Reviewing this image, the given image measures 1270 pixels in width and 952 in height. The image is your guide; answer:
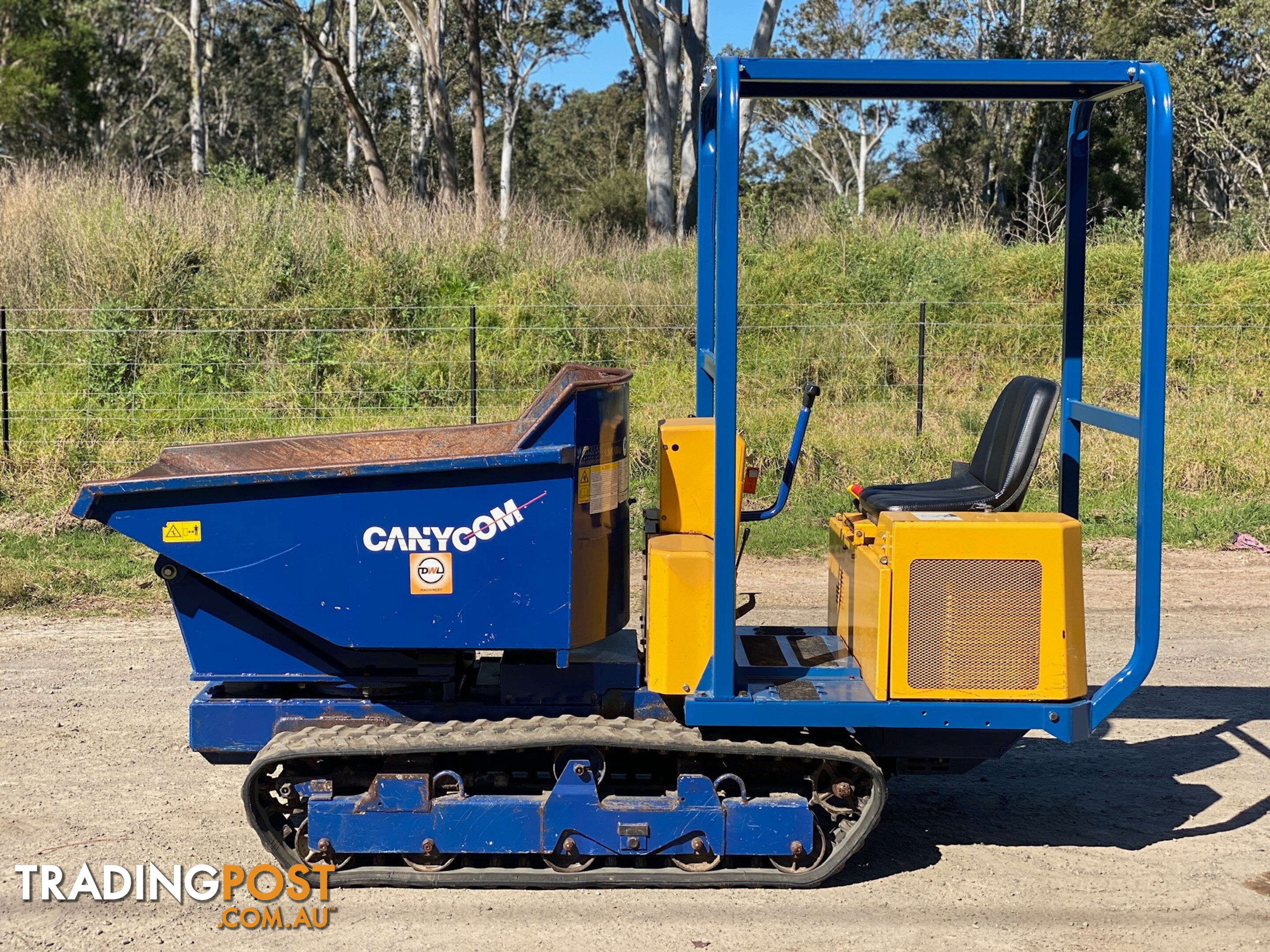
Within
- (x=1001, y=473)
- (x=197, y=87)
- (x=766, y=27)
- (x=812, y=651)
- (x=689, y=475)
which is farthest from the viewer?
(x=197, y=87)

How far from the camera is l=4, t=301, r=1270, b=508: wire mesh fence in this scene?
12.6 m

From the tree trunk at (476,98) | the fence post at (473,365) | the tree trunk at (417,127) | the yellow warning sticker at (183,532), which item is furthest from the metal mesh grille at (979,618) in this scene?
the tree trunk at (417,127)

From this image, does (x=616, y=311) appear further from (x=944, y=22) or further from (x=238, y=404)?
(x=944, y=22)

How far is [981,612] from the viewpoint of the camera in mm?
4348

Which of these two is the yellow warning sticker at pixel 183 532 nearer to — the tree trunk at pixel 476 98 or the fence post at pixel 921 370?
the fence post at pixel 921 370

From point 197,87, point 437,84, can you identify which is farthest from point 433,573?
point 197,87

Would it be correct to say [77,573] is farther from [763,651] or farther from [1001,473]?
[1001,473]

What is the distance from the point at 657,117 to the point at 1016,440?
20535mm

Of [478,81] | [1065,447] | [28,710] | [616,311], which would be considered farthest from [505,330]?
[478,81]

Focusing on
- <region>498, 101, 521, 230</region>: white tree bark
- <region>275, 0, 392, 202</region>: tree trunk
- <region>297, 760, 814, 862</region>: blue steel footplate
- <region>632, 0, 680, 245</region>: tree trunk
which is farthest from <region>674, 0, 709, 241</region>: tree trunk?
<region>297, 760, 814, 862</region>: blue steel footplate

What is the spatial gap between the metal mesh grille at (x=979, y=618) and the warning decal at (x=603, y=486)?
116cm

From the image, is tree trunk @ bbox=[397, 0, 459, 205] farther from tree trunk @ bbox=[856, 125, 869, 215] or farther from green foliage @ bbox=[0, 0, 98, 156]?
tree trunk @ bbox=[856, 125, 869, 215]

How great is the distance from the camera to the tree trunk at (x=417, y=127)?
37.2m

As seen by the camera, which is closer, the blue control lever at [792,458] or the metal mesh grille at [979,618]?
the metal mesh grille at [979,618]
